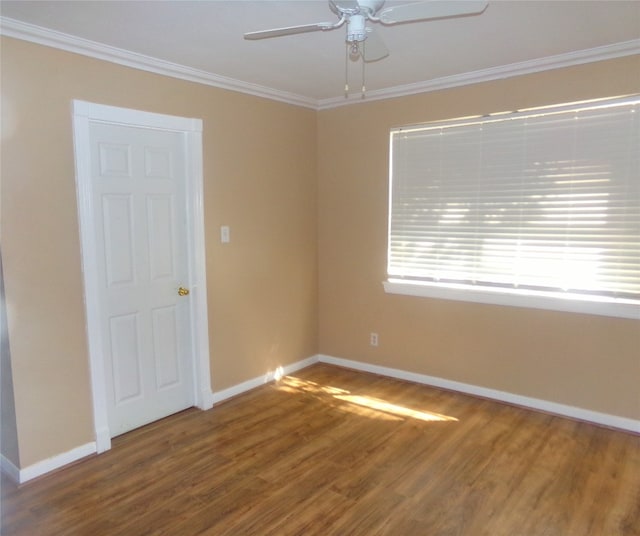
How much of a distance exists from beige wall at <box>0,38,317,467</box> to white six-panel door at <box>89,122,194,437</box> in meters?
0.18

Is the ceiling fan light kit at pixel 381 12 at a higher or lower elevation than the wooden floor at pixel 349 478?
higher

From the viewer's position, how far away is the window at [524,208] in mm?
3000

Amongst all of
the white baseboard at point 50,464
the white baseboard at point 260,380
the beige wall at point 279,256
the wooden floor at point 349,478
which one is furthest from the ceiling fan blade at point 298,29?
the white baseboard at point 260,380

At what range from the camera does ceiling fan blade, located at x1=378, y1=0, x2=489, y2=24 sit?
1.67 meters

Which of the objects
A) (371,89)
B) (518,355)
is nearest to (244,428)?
(518,355)

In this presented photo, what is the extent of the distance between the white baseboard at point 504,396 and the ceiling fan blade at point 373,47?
103 inches

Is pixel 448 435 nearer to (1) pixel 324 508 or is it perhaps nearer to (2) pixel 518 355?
(2) pixel 518 355

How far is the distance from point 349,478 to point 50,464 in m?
1.71

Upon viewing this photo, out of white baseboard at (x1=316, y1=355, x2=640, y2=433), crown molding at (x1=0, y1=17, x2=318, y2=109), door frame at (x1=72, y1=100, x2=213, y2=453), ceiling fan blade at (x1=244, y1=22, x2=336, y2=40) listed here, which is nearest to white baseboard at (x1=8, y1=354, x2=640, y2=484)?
white baseboard at (x1=316, y1=355, x2=640, y2=433)

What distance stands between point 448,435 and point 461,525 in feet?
2.88

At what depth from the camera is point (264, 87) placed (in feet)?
12.0

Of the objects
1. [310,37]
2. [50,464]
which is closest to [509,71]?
[310,37]

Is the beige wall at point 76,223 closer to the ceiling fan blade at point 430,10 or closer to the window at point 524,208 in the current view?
the window at point 524,208

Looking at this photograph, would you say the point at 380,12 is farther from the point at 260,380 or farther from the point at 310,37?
the point at 260,380
